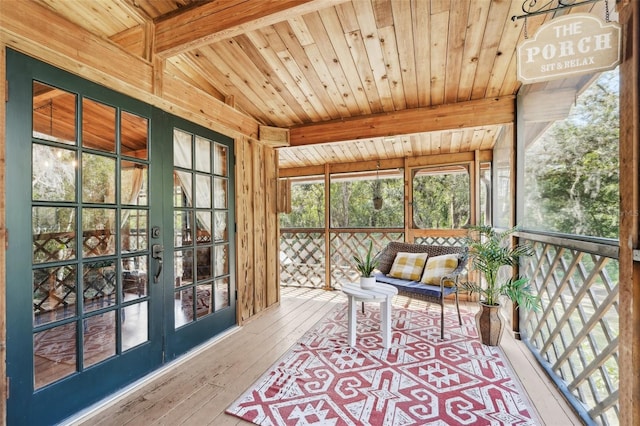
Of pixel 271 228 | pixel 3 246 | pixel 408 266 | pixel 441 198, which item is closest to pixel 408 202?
pixel 441 198

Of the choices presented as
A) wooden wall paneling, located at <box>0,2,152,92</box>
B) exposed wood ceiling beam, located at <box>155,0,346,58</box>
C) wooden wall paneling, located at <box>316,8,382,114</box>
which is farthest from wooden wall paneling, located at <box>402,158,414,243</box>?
wooden wall paneling, located at <box>0,2,152,92</box>

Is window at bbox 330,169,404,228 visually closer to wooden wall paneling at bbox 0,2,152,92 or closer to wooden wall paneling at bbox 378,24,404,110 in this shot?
wooden wall paneling at bbox 378,24,404,110

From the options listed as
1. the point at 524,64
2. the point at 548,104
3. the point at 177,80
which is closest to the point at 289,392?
the point at 524,64

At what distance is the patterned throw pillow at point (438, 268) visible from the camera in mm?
3037

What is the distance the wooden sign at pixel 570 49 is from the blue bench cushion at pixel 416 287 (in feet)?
6.56

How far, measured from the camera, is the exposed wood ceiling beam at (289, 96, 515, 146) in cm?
273

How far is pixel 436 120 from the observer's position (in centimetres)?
292

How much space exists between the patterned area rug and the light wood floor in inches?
3.5

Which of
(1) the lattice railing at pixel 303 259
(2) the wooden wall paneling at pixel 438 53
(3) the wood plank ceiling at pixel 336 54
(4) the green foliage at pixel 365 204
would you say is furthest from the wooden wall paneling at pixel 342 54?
(4) the green foliage at pixel 365 204

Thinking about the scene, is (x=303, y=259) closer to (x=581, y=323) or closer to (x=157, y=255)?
(x=157, y=255)

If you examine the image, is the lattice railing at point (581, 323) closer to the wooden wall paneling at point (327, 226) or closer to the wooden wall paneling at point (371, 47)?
the wooden wall paneling at point (371, 47)

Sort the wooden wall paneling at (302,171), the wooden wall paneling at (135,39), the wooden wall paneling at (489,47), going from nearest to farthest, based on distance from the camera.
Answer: the wooden wall paneling at (489,47), the wooden wall paneling at (135,39), the wooden wall paneling at (302,171)

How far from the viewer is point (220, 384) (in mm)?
1936

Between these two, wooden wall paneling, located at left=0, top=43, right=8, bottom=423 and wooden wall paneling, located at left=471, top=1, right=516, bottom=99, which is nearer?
wooden wall paneling, located at left=0, top=43, right=8, bottom=423
